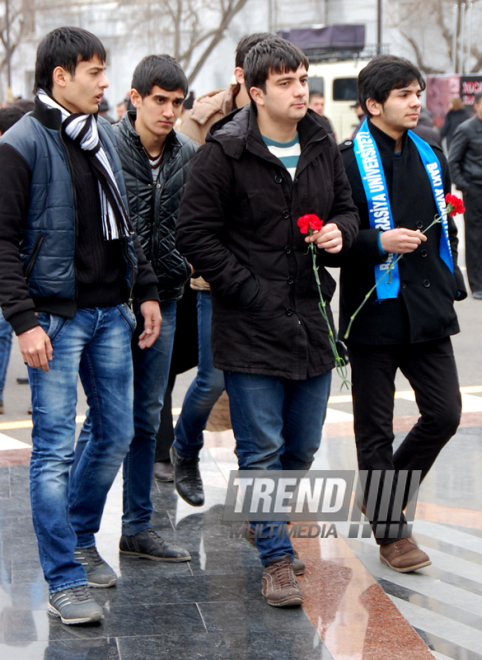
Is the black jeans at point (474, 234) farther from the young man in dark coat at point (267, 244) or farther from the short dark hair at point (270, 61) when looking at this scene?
the short dark hair at point (270, 61)

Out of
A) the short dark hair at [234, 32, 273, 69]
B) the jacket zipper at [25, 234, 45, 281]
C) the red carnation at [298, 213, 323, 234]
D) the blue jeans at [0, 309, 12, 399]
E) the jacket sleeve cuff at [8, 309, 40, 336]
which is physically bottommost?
the blue jeans at [0, 309, 12, 399]

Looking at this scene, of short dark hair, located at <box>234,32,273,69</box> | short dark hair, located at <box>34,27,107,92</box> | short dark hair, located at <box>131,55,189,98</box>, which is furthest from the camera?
short dark hair, located at <box>234,32,273,69</box>

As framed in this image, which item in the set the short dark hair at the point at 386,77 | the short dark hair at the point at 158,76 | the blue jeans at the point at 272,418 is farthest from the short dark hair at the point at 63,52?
the blue jeans at the point at 272,418

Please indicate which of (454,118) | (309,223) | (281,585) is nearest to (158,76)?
(309,223)

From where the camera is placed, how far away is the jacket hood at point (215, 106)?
4910mm

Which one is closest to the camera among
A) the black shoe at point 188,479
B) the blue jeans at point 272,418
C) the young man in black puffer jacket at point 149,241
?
the blue jeans at point 272,418

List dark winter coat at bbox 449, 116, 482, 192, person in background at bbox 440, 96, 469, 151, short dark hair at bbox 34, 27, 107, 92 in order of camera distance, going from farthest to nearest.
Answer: person in background at bbox 440, 96, 469, 151
dark winter coat at bbox 449, 116, 482, 192
short dark hair at bbox 34, 27, 107, 92

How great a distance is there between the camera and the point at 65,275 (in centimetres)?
351

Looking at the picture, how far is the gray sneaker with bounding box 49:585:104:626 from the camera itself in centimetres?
352

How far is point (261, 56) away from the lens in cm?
372

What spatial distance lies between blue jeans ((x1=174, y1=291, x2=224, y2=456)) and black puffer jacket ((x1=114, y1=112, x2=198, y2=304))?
19.4 inches

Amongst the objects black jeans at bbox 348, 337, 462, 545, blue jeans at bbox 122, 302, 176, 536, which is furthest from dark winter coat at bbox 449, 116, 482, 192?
blue jeans at bbox 122, 302, 176, 536

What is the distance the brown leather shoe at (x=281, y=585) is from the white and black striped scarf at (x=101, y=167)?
133 centimetres

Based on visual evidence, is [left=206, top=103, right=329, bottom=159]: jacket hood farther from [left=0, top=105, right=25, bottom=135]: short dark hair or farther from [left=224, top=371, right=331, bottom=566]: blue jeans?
[left=0, top=105, right=25, bottom=135]: short dark hair
